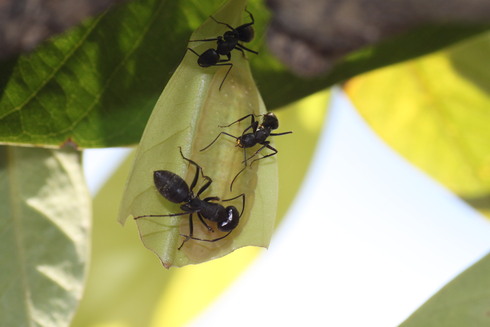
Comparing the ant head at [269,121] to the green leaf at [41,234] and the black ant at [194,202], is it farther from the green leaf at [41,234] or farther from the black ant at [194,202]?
the green leaf at [41,234]

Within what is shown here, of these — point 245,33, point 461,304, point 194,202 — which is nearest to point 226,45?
point 245,33

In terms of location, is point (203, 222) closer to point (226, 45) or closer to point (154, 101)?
point (154, 101)

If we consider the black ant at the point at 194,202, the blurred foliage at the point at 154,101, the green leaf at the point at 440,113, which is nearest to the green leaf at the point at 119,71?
the blurred foliage at the point at 154,101

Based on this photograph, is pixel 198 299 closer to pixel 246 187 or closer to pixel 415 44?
pixel 246 187

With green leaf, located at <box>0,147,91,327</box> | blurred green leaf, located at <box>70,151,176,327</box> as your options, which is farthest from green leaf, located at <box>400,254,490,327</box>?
blurred green leaf, located at <box>70,151,176,327</box>

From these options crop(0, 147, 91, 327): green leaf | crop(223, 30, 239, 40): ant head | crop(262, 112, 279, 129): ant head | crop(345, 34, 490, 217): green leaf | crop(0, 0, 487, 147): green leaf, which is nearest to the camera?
crop(223, 30, 239, 40): ant head

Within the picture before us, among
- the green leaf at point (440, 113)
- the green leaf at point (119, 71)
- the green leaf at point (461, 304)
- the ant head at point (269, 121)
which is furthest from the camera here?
the green leaf at point (440, 113)

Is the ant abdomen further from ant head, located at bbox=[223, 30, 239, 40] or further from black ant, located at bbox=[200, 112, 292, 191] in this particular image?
ant head, located at bbox=[223, 30, 239, 40]
